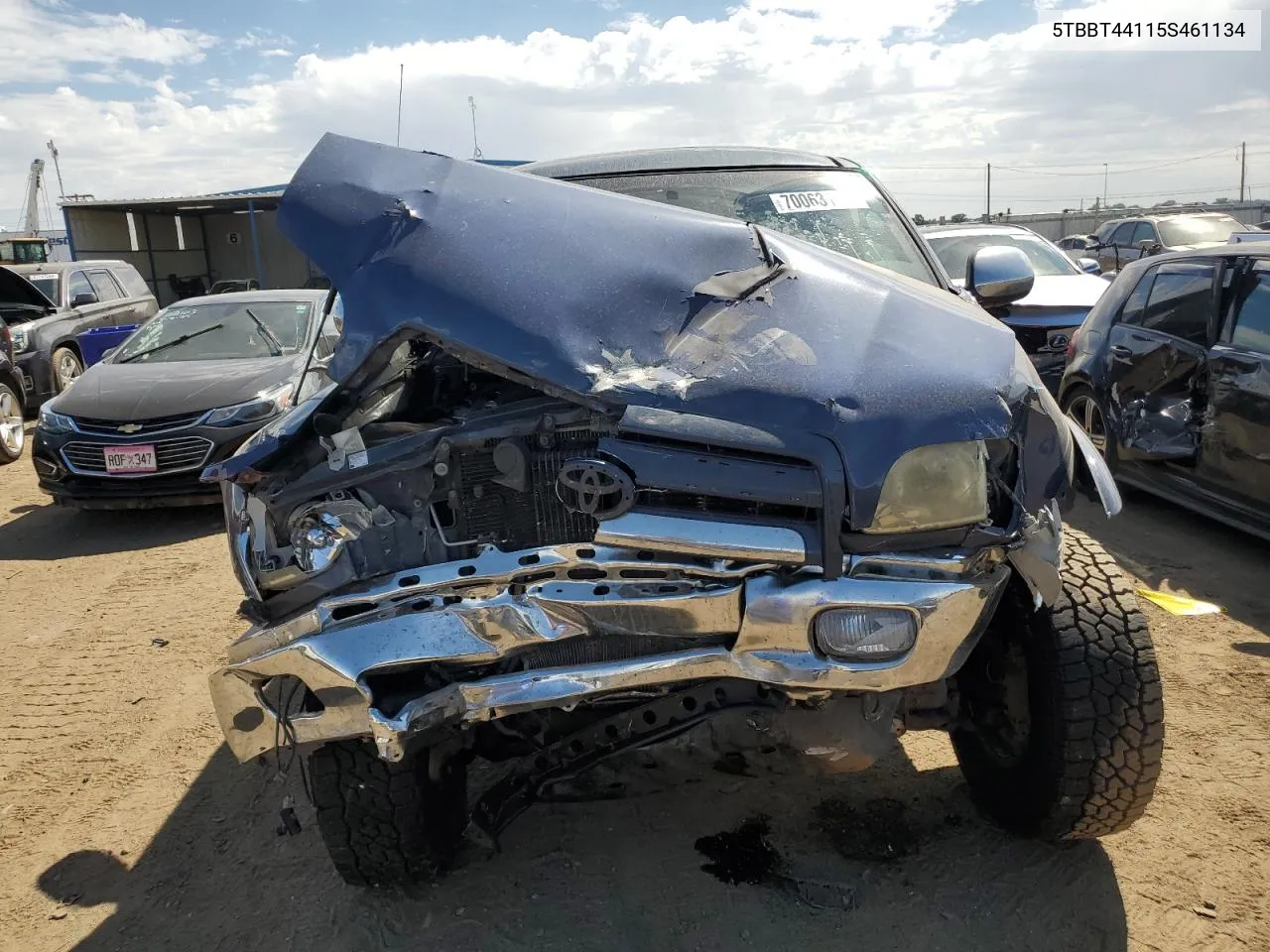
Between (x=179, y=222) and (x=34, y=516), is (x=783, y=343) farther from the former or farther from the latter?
(x=179, y=222)

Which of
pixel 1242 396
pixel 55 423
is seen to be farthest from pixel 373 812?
pixel 55 423

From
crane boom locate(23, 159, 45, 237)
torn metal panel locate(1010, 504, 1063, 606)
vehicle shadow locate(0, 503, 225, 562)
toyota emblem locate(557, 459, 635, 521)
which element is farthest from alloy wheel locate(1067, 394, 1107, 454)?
crane boom locate(23, 159, 45, 237)

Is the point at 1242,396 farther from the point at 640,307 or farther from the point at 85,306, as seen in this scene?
the point at 85,306

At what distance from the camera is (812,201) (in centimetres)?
352

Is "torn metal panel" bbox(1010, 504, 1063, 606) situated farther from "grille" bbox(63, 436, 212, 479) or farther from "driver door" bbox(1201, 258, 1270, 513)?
"grille" bbox(63, 436, 212, 479)

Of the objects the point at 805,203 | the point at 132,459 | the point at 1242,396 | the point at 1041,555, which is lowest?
the point at 132,459

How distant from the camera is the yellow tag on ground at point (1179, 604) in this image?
13.9 feet

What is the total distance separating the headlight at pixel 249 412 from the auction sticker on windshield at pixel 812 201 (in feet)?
13.6

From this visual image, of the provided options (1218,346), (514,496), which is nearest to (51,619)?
(514,496)

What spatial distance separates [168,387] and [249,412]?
2.33ft

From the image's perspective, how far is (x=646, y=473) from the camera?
2061 millimetres

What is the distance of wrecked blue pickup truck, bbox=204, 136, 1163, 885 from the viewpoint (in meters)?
2.05

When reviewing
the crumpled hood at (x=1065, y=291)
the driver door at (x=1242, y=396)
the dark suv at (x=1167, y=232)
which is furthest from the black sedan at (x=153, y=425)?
the dark suv at (x=1167, y=232)

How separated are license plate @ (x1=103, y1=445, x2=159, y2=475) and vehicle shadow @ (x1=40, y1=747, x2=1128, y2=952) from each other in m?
3.79
